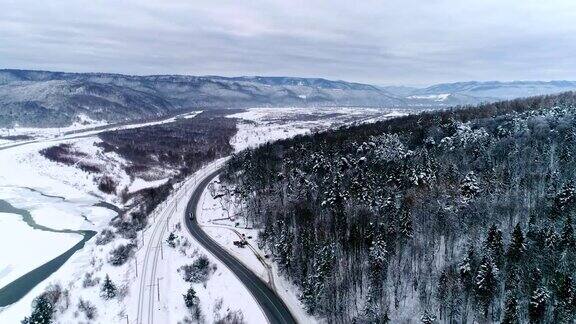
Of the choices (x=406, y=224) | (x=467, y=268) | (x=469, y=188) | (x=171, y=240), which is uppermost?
(x=469, y=188)

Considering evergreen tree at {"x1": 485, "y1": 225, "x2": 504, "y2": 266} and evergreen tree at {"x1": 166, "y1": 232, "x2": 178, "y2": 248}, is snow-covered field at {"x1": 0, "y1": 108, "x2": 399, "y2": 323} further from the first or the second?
evergreen tree at {"x1": 485, "y1": 225, "x2": 504, "y2": 266}

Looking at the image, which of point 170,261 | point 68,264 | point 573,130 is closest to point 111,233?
point 68,264

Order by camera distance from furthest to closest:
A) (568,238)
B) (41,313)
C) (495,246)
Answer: (41,313) → (495,246) → (568,238)

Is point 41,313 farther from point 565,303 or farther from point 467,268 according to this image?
point 565,303

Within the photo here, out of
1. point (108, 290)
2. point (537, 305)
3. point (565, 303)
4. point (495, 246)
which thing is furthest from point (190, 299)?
point (565, 303)

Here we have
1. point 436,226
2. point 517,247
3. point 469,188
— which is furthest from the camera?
point 469,188

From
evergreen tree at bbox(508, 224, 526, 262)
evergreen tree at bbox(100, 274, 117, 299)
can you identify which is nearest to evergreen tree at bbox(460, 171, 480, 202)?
evergreen tree at bbox(508, 224, 526, 262)
